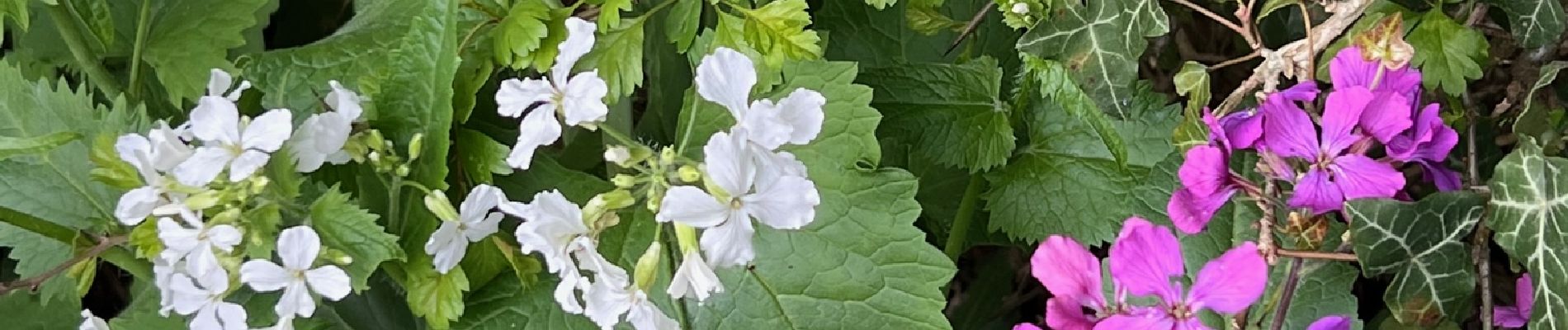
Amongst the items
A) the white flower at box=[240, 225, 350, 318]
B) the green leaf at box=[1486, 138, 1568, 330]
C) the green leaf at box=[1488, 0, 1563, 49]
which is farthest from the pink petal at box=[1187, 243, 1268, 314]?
the white flower at box=[240, 225, 350, 318]

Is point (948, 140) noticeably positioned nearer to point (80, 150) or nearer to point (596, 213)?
point (596, 213)

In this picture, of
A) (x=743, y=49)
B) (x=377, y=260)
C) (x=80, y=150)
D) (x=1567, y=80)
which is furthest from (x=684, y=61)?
(x=1567, y=80)

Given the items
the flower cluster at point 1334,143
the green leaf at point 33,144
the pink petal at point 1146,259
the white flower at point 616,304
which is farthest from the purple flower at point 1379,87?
the green leaf at point 33,144

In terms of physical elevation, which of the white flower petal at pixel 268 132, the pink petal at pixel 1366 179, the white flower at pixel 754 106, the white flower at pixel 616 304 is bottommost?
the white flower at pixel 616 304

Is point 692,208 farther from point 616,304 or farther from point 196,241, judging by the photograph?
point 196,241

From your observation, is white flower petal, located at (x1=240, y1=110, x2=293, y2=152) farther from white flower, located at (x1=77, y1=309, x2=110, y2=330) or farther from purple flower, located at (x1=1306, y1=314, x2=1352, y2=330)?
A: purple flower, located at (x1=1306, y1=314, x2=1352, y2=330)

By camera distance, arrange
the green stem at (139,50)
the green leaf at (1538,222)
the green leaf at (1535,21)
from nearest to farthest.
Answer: the green leaf at (1538,222) < the green leaf at (1535,21) < the green stem at (139,50)

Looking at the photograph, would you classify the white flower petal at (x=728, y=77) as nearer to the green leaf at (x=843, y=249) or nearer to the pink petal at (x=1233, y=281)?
the green leaf at (x=843, y=249)
